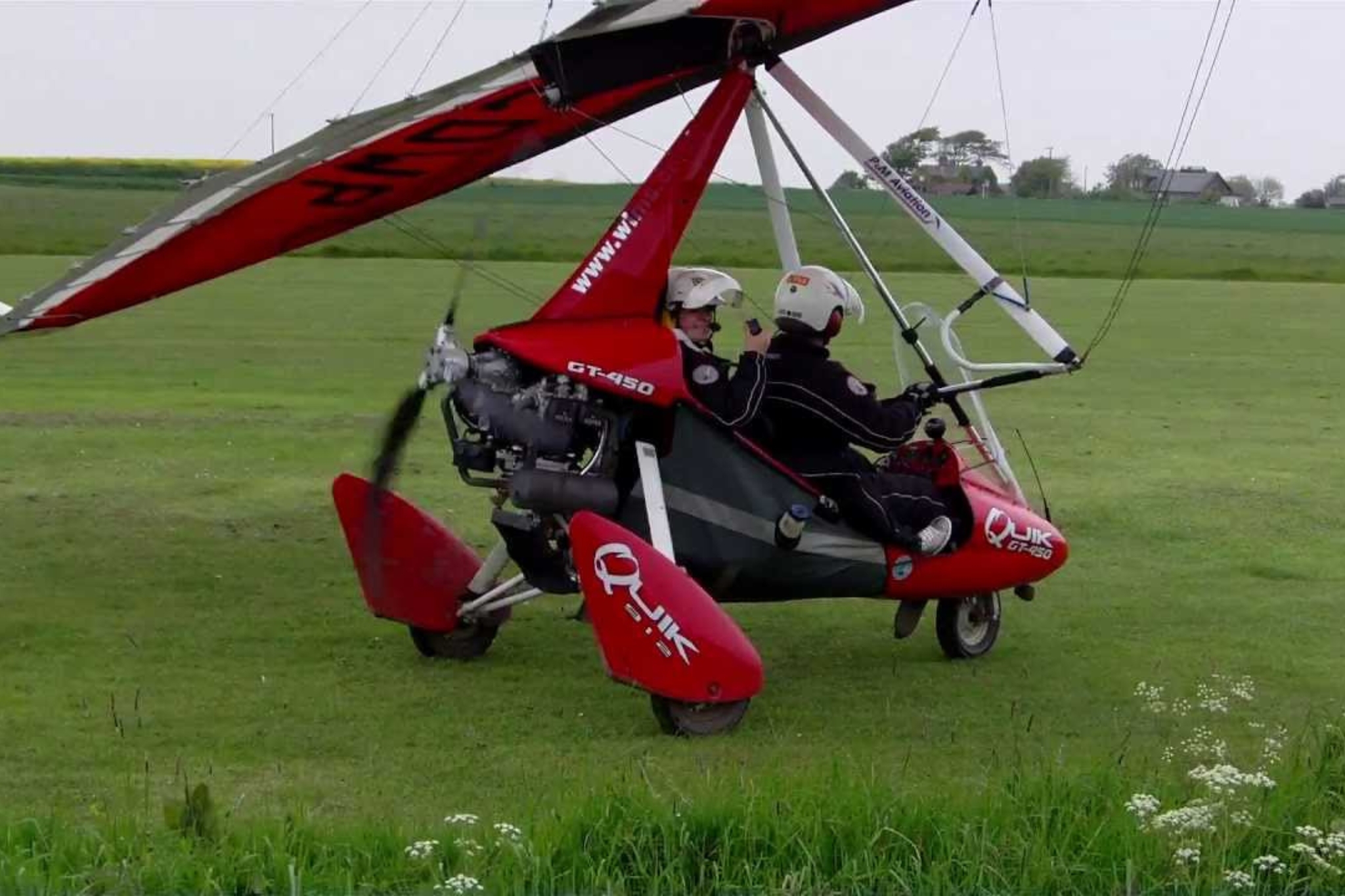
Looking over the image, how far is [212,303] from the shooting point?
23.3 m

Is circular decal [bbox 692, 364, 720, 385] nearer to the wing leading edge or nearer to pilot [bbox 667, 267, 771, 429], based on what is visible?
pilot [bbox 667, 267, 771, 429]

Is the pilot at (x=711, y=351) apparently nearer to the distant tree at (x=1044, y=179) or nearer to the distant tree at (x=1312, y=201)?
the distant tree at (x=1044, y=179)

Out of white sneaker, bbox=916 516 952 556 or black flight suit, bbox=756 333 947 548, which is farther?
white sneaker, bbox=916 516 952 556

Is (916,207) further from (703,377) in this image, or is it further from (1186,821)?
(1186,821)

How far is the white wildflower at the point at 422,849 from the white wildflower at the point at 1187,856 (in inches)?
67.3

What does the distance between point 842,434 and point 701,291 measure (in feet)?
2.63

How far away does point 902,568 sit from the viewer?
758 centimetres

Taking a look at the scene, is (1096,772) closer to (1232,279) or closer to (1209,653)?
(1209,653)

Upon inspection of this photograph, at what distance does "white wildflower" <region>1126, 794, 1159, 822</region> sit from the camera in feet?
15.0

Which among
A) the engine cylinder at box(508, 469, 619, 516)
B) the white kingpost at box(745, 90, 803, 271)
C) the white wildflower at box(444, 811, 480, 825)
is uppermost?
the white kingpost at box(745, 90, 803, 271)

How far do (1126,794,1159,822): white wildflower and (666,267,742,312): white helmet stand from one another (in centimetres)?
328

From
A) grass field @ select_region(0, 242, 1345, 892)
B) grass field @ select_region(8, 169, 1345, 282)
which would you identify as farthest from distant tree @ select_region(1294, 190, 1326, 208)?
grass field @ select_region(0, 242, 1345, 892)

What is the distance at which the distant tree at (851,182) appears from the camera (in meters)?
7.93

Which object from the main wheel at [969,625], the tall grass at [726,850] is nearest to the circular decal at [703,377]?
the main wheel at [969,625]
